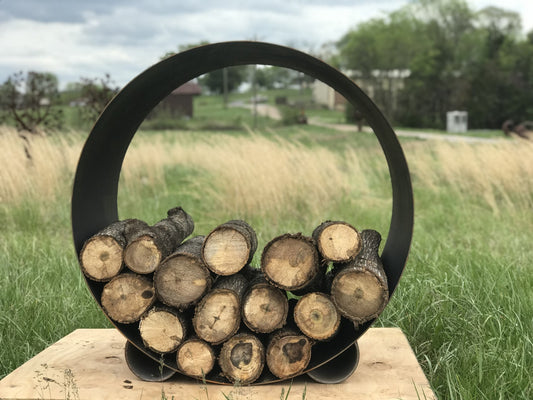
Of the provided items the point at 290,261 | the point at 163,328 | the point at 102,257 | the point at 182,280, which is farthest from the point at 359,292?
the point at 102,257

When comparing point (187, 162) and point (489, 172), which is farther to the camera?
point (187, 162)

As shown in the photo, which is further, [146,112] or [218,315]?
[146,112]

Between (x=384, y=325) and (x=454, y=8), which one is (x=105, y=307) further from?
(x=454, y=8)

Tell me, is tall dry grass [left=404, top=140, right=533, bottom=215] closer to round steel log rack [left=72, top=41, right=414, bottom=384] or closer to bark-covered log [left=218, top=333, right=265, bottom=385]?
round steel log rack [left=72, top=41, right=414, bottom=384]

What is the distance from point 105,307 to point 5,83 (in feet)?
28.8

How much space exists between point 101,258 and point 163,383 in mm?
600

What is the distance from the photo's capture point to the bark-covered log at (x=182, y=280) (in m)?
2.44

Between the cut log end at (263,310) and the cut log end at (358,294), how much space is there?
0.76ft

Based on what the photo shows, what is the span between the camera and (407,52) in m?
35.1

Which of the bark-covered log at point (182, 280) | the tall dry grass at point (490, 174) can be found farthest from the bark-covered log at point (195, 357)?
the tall dry grass at point (490, 174)

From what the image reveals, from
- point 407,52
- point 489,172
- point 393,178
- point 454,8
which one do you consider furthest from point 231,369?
point 454,8

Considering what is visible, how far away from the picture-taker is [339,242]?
2393mm

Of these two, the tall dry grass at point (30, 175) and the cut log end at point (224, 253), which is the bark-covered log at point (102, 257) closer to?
the cut log end at point (224, 253)

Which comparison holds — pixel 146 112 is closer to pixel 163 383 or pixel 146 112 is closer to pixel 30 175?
pixel 163 383
